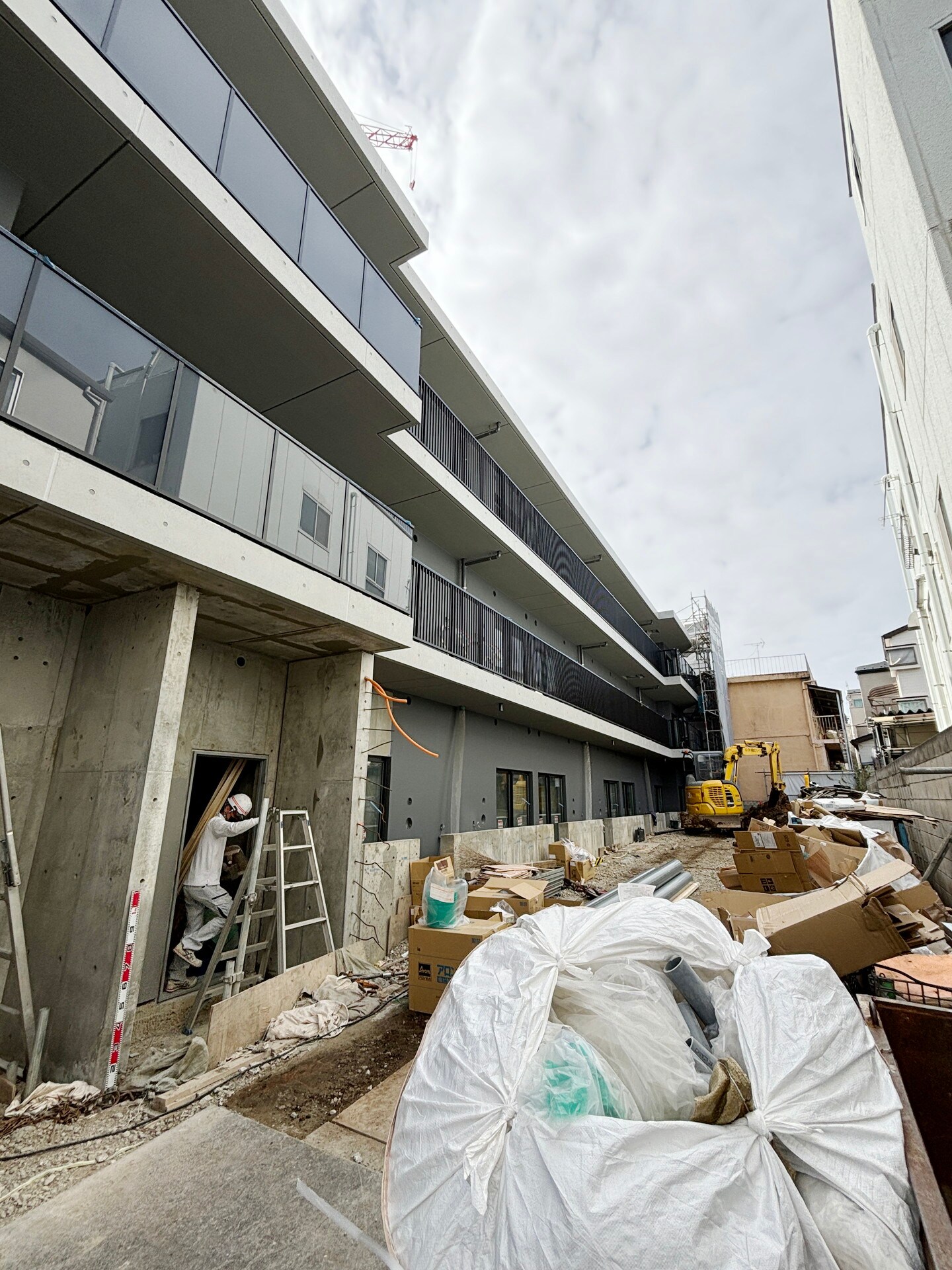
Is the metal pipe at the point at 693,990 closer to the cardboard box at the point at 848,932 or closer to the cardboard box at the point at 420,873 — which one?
the cardboard box at the point at 848,932

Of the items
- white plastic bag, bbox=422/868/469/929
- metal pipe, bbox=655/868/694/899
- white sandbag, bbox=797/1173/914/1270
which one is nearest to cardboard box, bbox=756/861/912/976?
white sandbag, bbox=797/1173/914/1270

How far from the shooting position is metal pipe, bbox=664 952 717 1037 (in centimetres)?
265

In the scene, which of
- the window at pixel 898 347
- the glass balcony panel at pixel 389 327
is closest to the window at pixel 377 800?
the glass balcony panel at pixel 389 327

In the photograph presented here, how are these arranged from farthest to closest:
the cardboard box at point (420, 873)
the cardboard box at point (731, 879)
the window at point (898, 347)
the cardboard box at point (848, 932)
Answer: the cardboard box at point (731, 879), the window at point (898, 347), the cardboard box at point (420, 873), the cardboard box at point (848, 932)

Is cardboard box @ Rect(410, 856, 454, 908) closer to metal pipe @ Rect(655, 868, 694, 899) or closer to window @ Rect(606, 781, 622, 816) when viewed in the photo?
metal pipe @ Rect(655, 868, 694, 899)

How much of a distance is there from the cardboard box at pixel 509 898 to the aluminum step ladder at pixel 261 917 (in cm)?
152

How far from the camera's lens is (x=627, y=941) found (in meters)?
2.87

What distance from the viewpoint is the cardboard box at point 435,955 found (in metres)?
4.65

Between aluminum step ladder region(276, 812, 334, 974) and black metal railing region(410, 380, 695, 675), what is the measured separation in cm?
526

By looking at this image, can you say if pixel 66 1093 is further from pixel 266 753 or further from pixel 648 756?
pixel 648 756

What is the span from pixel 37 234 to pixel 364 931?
7420 mm

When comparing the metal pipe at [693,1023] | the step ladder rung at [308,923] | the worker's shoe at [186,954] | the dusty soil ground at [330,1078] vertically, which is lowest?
the dusty soil ground at [330,1078]

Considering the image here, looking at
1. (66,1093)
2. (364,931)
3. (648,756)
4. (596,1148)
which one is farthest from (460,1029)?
(648,756)

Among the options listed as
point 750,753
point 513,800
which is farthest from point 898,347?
point 750,753
